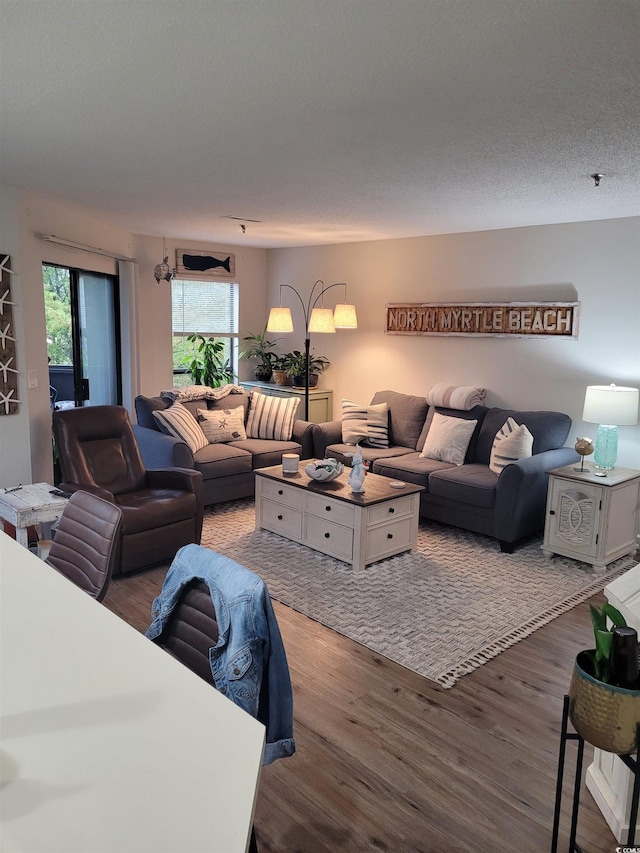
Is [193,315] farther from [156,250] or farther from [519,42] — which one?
[519,42]

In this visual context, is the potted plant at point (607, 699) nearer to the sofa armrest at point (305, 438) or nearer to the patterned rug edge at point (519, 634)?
the patterned rug edge at point (519, 634)

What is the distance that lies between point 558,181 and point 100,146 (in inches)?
98.5

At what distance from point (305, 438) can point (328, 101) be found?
13.0 feet

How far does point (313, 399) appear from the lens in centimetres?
704

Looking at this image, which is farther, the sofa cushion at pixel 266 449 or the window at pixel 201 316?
the window at pixel 201 316

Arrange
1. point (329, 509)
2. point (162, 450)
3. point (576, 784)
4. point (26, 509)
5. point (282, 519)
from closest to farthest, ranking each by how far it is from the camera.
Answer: point (576, 784)
point (26, 509)
point (329, 509)
point (282, 519)
point (162, 450)

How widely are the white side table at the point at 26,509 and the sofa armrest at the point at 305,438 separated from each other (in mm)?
2744

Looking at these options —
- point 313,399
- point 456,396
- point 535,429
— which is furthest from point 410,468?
point 313,399

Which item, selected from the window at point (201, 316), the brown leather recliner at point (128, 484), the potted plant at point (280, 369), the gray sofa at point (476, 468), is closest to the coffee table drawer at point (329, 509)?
the brown leather recliner at point (128, 484)

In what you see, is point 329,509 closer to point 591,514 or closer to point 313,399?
point 591,514

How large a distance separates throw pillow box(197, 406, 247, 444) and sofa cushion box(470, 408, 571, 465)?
2186mm

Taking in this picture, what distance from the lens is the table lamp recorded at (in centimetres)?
442

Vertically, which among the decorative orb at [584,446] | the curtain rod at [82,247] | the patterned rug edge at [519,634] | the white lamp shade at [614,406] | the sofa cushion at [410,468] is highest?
the curtain rod at [82,247]

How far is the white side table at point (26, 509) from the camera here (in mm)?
3549
